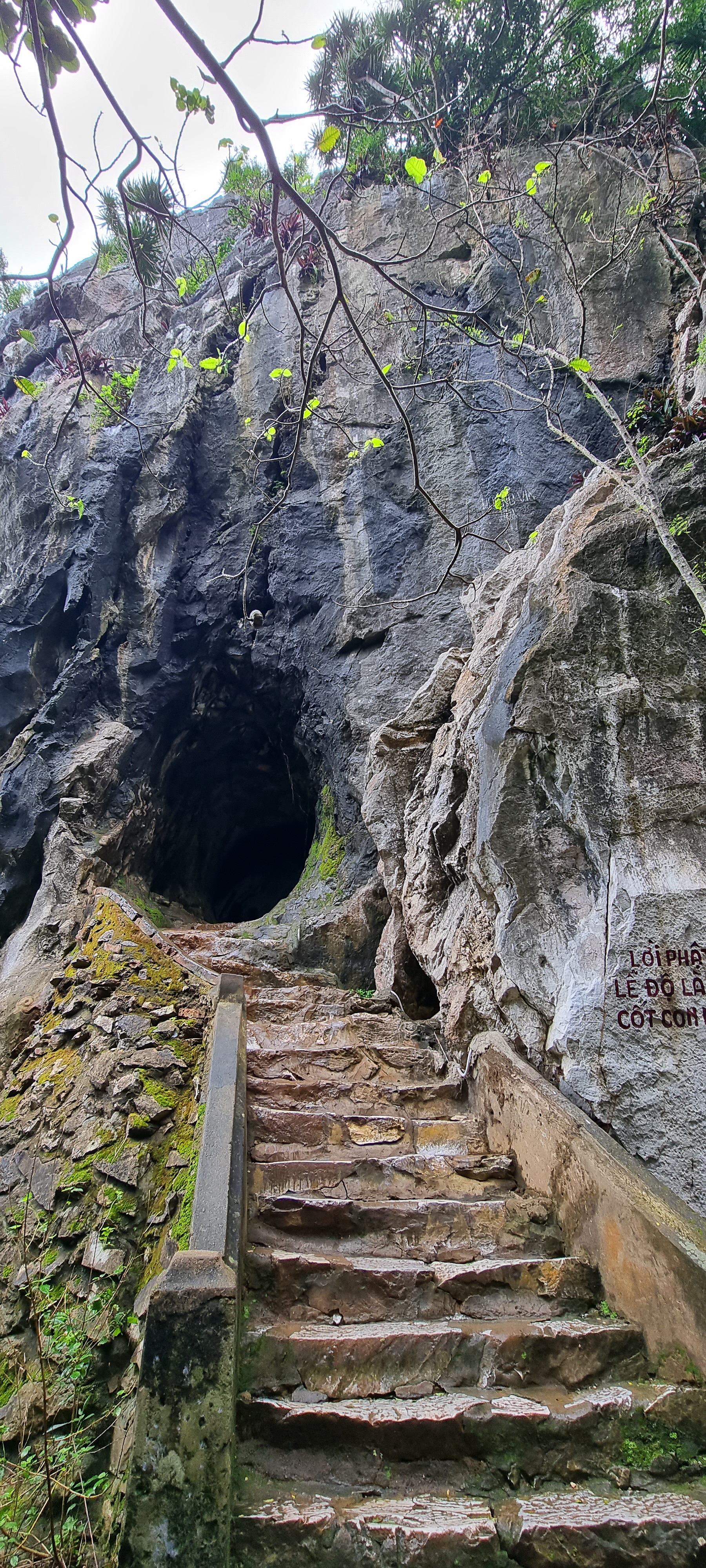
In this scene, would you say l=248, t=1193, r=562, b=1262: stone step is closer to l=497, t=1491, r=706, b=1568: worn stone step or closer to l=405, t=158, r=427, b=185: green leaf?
l=497, t=1491, r=706, b=1568: worn stone step

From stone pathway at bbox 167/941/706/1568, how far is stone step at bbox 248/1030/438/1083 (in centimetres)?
104

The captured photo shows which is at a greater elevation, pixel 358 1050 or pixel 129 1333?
pixel 358 1050

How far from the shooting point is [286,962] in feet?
27.6

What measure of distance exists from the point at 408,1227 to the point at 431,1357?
71cm

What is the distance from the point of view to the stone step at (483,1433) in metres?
2.51

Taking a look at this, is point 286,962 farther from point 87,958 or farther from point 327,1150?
point 327,1150

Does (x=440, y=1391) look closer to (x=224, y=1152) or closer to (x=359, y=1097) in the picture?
(x=224, y=1152)

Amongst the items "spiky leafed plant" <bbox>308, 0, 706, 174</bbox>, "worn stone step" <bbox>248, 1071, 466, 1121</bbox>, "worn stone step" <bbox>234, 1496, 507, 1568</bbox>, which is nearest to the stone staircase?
"worn stone step" <bbox>234, 1496, 507, 1568</bbox>

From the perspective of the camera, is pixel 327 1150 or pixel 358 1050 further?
pixel 358 1050

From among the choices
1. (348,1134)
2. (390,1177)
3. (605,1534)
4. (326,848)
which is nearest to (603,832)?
(390,1177)

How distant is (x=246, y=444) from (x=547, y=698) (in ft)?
30.1

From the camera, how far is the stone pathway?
87.2 inches

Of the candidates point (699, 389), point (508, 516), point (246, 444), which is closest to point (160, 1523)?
point (699, 389)

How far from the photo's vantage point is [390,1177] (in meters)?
3.96
